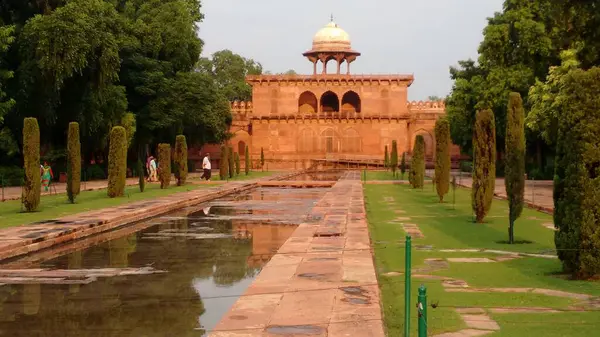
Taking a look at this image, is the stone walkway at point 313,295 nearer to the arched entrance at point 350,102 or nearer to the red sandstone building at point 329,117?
the red sandstone building at point 329,117

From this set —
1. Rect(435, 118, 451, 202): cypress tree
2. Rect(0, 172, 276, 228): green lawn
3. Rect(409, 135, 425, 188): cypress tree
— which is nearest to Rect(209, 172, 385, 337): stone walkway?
Rect(0, 172, 276, 228): green lawn

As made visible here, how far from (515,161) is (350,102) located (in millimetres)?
52506

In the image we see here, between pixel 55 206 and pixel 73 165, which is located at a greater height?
pixel 73 165

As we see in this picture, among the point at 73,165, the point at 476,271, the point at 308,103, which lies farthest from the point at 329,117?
the point at 476,271

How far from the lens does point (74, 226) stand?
41.4 ft

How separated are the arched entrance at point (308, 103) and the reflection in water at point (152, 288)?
163ft

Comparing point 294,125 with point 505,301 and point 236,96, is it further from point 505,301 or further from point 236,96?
point 505,301

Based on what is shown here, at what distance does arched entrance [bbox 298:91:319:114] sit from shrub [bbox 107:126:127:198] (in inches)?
1681

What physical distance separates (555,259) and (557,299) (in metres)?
2.63

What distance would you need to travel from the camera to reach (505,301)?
6477mm

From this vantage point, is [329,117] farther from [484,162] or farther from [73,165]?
[484,162]

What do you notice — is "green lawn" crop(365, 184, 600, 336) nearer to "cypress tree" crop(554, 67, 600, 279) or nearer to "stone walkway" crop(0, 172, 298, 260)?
"cypress tree" crop(554, 67, 600, 279)

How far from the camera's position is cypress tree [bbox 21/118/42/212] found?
1619cm

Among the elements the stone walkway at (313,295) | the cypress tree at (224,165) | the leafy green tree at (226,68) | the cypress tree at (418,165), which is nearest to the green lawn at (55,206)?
the stone walkway at (313,295)
